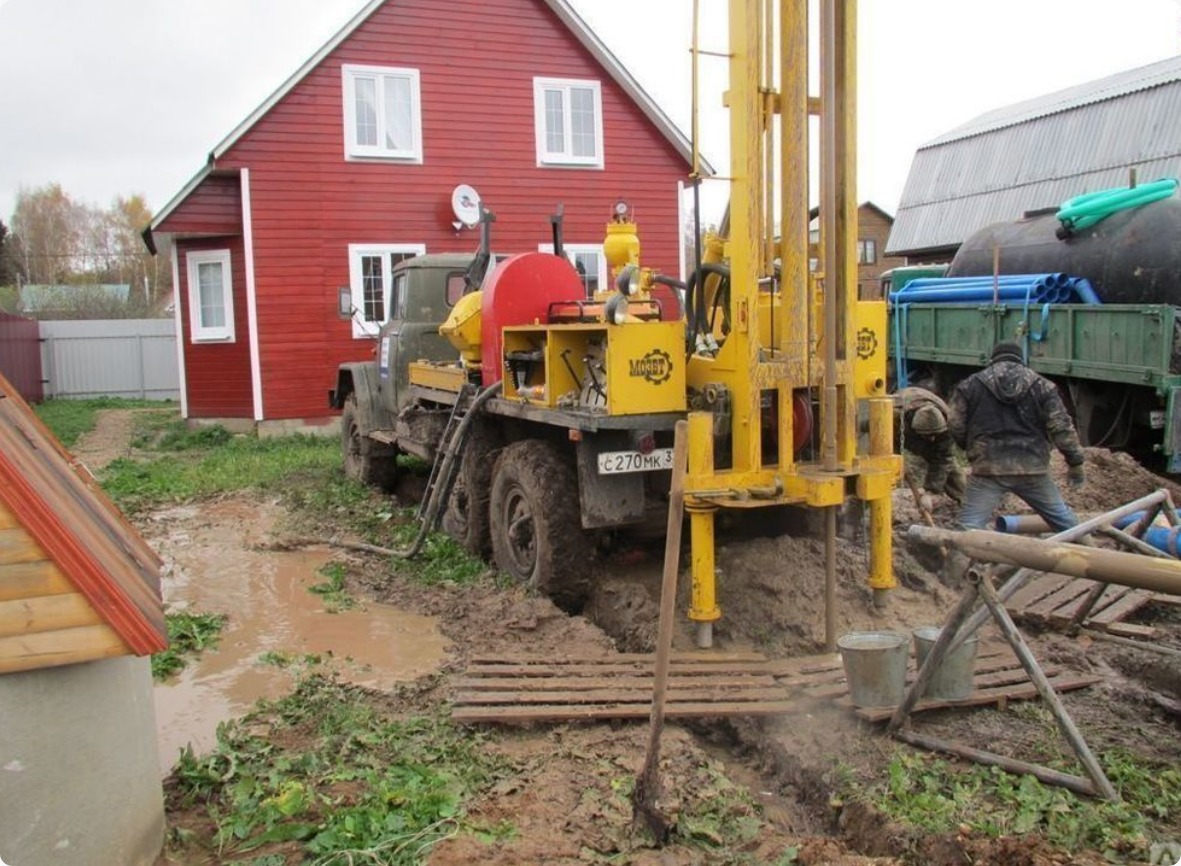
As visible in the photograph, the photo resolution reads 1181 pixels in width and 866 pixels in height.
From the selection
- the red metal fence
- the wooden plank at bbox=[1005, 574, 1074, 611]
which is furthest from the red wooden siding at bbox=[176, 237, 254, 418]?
the wooden plank at bbox=[1005, 574, 1074, 611]

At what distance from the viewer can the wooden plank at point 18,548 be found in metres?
3.07

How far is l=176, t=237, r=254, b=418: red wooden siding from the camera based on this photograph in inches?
671

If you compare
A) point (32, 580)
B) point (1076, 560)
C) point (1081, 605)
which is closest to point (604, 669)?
point (1076, 560)

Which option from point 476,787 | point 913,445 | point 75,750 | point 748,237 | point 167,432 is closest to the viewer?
point 75,750

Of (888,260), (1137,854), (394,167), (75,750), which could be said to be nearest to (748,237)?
(1137,854)

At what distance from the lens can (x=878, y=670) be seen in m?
4.61

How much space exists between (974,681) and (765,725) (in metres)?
1.05

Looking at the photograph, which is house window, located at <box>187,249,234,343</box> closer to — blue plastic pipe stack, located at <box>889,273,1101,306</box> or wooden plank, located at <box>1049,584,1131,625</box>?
blue plastic pipe stack, located at <box>889,273,1101,306</box>

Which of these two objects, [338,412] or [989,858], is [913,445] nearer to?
[989,858]

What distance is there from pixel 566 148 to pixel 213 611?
12994mm

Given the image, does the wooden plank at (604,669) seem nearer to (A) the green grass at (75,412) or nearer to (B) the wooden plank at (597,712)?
(B) the wooden plank at (597,712)

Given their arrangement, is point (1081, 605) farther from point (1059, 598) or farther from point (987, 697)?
point (987, 697)

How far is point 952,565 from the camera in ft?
22.6

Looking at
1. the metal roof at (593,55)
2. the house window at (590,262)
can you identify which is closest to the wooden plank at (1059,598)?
the metal roof at (593,55)
